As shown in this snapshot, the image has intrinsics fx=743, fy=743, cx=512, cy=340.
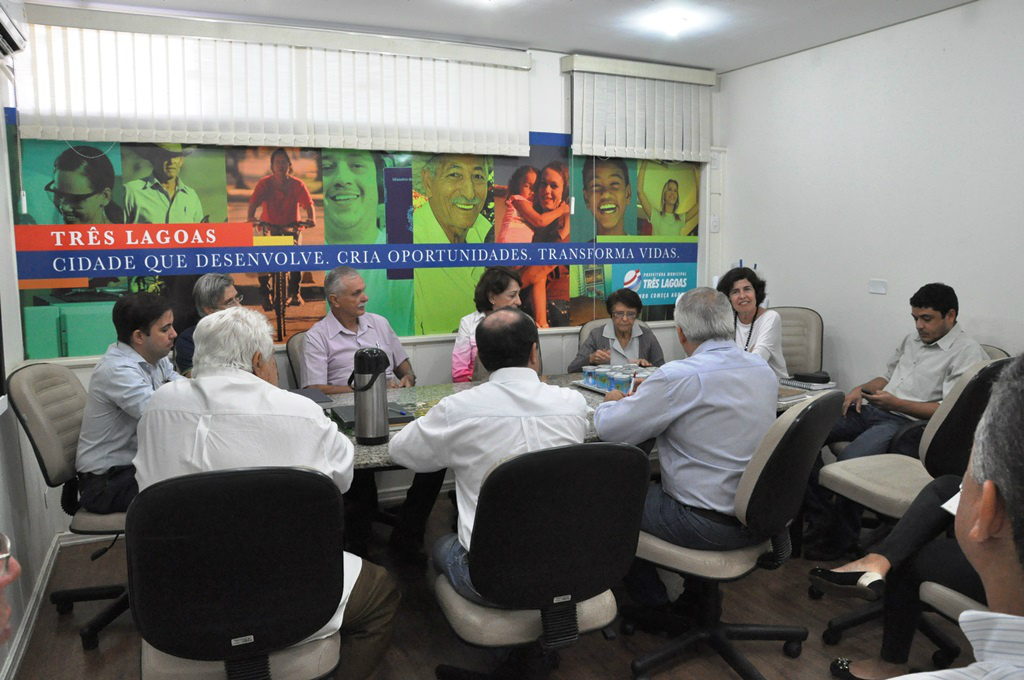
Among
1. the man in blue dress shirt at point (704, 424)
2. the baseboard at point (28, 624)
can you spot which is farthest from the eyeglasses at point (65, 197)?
the man in blue dress shirt at point (704, 424)

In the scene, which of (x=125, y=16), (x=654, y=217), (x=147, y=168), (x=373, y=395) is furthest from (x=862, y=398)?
(x=125, y=16)

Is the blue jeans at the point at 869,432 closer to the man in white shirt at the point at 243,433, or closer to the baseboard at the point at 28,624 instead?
the man in white shirt at the point at 243,433

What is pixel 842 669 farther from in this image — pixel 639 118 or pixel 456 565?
pixel 639 118

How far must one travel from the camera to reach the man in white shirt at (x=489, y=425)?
7.22 ft

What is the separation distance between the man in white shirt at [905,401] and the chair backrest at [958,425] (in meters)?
0.83

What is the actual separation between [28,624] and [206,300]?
1.71 m

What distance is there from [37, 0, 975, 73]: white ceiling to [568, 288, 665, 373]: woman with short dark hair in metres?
1.66

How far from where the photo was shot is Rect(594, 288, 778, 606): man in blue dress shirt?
2.55m

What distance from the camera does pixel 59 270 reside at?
4.04 metres

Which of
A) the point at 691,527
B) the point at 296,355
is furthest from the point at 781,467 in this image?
the point at 296,355

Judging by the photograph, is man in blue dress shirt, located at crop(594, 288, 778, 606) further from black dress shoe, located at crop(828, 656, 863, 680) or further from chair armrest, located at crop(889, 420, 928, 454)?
chair armrest, located at crop(889, 420, 928, 454)

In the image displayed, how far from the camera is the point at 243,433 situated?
2031 mm

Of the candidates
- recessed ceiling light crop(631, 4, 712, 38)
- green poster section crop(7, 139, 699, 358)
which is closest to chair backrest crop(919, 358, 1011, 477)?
recessed ceiling light crop(631, 4, 712, 38)

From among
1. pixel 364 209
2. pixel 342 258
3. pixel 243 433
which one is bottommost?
pixel 243 433
